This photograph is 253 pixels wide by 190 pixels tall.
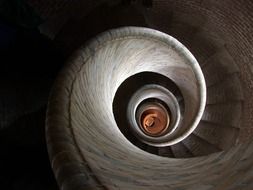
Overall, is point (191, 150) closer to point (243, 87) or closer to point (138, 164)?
point (243, 87)

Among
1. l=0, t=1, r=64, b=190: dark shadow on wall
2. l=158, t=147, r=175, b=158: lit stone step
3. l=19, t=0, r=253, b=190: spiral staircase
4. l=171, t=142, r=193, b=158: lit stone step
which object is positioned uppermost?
l=19, t=0, r=253, b=190: spiral staircase

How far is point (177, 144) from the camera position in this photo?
5.89 m

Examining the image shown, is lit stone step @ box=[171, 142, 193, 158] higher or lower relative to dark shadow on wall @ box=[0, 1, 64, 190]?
lower

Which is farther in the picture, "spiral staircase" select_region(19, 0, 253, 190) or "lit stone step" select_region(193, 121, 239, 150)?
"lit stone step" select_region(193, 121, 239, 150)

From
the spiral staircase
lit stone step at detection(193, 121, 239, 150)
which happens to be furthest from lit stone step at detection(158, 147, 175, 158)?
lit stone step at detection(193, 121, 239, 150)

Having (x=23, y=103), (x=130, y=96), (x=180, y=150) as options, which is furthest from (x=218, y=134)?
(x=23, y=103)

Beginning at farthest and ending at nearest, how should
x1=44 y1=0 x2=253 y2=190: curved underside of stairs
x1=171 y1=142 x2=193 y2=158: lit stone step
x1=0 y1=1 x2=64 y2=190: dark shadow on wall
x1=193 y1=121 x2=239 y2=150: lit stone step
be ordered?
x1=171 y1=142 x2=193 y2=158: lit stone step < x1=193 y1=121 x2=239 y2=150: lit stone step < x1=0 y1=1 x2=64 y2=190: dark shadow on wall < x1=44 y1=0 x2=253 y2=190: curved underside of stairs

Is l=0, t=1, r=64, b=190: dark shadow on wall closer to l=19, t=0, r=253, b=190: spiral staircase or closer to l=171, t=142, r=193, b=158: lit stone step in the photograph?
l=19, t=0, r=253, b=190: spiral staircase

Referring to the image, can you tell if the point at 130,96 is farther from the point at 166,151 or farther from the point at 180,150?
the point at 180,150

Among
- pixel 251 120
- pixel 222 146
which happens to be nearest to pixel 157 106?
pixel 222 146

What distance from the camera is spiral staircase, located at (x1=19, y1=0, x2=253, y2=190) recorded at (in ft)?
5.40

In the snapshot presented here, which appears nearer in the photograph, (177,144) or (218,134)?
(218,134)

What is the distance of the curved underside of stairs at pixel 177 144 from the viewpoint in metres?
1.61

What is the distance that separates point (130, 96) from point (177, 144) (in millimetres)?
1257
